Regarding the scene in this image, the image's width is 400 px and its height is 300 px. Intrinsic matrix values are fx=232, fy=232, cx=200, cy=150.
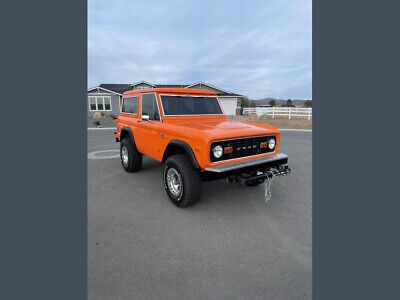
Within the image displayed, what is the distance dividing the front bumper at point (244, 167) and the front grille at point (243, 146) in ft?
0.44

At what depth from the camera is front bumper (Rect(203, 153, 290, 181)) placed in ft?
11.6

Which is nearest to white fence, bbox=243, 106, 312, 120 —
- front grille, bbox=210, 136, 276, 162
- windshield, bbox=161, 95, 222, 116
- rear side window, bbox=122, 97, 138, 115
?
windshield, bbox=161, 95, 222, 116

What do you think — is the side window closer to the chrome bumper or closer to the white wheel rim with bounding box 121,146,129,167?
the white wheel rim with bounding box 121,146,129,167

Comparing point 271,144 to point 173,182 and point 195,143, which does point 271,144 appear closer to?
point 195,143

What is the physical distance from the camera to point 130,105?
238 inches

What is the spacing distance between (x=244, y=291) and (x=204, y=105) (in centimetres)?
389

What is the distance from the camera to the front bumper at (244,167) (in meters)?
3.55

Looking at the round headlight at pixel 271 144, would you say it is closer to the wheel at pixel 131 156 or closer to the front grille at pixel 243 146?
the front grille at pixel 243 146

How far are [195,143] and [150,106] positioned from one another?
1.92 m

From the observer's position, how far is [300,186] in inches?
199

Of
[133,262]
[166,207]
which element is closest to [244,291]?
[133,262]

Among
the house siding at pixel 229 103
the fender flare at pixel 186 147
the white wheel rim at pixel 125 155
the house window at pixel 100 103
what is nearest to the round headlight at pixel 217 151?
the fender flare at pixel 186 147

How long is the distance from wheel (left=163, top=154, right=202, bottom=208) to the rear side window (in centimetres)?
227

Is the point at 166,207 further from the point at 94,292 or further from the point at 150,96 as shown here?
the point at 150,96
